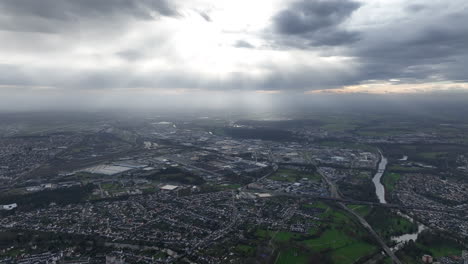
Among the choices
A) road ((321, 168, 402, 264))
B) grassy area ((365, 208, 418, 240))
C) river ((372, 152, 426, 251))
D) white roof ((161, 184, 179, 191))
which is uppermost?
white roof ((161, 184, 179, 191))

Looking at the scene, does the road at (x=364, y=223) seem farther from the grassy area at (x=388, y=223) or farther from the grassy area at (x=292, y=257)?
the grassy area at (x=292, y=257)

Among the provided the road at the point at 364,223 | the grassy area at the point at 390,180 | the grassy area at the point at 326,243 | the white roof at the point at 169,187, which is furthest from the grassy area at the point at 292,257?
the grassy area at the point at 390,180

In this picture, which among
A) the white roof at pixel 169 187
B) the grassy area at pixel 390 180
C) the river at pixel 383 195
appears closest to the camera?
the river at pixel 383 195

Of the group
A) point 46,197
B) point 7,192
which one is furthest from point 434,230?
point 7,192

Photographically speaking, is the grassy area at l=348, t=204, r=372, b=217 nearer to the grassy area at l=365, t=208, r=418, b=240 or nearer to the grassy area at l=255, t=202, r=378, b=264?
the grassy area at l=365, t=208, r=418, b=240

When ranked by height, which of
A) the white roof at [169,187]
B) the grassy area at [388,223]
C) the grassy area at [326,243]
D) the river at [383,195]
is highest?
the white roof at [169,187]

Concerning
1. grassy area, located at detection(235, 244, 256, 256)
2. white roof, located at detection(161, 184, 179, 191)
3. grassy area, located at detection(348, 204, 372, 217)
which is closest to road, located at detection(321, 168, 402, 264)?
grassy area, located at detection(348, 204, 372, 217)

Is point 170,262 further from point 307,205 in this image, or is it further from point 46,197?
point 46,197

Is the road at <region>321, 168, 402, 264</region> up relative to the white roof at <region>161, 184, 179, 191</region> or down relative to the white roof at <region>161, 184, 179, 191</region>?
down

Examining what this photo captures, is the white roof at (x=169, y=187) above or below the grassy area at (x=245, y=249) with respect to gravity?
above
